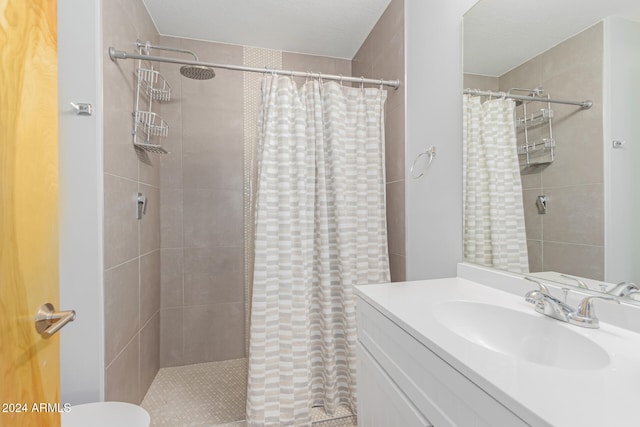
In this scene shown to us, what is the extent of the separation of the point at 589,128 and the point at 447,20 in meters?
0.87

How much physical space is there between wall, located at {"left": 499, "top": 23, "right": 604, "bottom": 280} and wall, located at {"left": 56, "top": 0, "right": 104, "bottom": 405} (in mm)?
1718

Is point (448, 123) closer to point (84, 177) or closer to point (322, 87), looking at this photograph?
point (322, 87)

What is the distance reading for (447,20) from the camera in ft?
4.30

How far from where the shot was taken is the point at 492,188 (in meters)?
1.11

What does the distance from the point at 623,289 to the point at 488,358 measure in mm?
460

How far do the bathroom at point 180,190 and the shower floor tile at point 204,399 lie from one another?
4.0 inches

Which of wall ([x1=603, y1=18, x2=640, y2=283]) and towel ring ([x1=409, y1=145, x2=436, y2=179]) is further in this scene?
towel ring ([x1=409, y1=145, x2=436, y2=179])

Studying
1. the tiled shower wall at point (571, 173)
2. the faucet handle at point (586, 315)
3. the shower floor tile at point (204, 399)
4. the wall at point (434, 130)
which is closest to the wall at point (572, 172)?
the tiled shower wall at point (571, 173)

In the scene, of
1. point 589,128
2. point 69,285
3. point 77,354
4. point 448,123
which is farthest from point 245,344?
point 589,128

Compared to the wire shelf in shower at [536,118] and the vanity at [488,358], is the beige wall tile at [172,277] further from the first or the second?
the wire shelf in shower at [536,118]

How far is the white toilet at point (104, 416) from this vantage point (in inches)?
43.0

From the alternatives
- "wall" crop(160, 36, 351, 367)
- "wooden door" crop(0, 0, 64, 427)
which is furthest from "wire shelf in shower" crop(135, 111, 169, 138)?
"wooden door" crop(0, 0, 64, 427)

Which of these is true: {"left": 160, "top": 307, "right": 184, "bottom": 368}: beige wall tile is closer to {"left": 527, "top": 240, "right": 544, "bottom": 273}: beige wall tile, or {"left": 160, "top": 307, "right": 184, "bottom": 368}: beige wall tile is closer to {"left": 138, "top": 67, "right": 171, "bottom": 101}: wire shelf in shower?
{"left": 138, "top": 67, "right": 171, "bottom": 101}: wire shelf in shower

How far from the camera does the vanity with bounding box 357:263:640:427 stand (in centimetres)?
43
